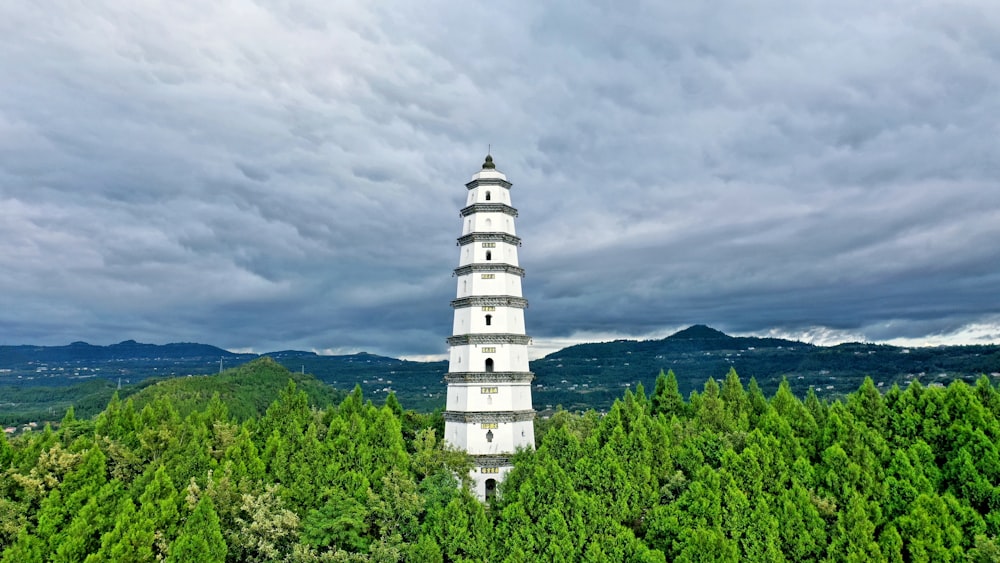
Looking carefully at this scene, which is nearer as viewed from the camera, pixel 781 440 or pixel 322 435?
pixel 781 440

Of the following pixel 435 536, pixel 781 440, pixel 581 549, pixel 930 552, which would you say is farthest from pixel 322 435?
pixel 930 552

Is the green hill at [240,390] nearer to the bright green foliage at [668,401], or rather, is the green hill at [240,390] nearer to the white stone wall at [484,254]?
the bright green foliage at [668,401]

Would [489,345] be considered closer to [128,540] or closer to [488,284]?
[488,284]

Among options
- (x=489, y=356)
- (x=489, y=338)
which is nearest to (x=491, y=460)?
(x=489, y=356)

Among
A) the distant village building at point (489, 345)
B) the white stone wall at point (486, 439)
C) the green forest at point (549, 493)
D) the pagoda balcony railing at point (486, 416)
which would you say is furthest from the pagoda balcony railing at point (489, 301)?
the green forest at point (549, 493)

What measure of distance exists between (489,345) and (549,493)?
38.5 ft

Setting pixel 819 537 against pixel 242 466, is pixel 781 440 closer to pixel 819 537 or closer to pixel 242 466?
pixel 819 537

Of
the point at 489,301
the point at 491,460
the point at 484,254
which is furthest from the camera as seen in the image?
the point at 484,254

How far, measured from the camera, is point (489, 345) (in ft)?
138

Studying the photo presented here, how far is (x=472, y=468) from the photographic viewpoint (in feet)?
130

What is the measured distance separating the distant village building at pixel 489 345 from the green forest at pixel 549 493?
2.54 m

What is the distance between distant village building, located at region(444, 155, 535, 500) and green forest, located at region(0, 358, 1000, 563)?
8.34ft

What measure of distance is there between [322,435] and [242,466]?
7.16 meters

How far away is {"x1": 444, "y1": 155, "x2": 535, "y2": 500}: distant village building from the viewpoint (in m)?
40.8
